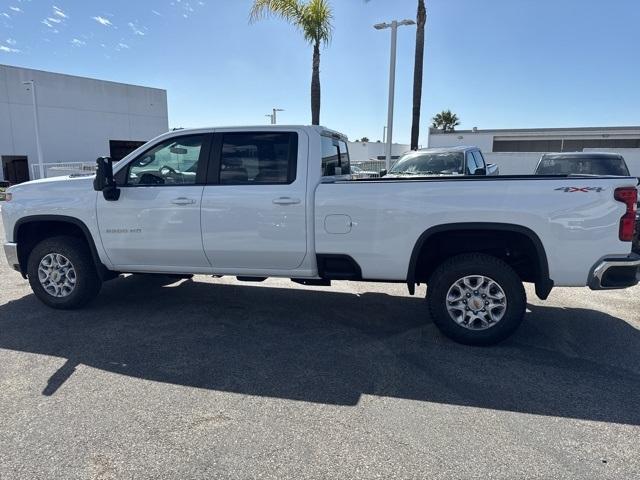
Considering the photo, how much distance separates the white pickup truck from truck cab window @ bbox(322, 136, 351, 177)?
4cm

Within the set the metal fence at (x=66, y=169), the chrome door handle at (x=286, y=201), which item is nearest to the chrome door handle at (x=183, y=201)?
the chrome door handle at (x=286, y=201)

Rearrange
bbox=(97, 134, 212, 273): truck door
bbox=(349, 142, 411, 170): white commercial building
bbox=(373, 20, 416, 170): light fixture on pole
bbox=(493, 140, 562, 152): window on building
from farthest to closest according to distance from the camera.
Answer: bbox=(349, 142, 411, 170): white commercial building < bbox=(493, 140, 562, 152): window on building < bbox=(373, 20, 416, 170): light fixture on pole < bbox=(97, 134, 212, 273): truck door

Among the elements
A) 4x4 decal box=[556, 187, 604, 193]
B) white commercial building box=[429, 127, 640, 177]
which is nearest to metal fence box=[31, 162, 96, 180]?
4x4 decal box=[556, 187, 604, 193]

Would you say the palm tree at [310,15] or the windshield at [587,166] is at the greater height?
the palm tree at [310,15]

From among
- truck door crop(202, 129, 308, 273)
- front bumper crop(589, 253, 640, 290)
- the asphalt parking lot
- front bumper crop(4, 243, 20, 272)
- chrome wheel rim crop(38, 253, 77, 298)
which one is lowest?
the asphalt parking lot

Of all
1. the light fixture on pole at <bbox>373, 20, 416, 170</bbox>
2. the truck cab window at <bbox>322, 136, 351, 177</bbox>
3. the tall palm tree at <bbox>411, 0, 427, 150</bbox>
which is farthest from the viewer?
the tall palm tree at <bbox>411, 0, 427, 150</bbox>

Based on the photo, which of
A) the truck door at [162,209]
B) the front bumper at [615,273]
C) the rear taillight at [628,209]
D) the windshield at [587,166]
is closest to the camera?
the rear taillight at [628,209]

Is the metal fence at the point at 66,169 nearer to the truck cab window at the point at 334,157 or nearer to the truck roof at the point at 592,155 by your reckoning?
the truck cab window at the point at 334,157

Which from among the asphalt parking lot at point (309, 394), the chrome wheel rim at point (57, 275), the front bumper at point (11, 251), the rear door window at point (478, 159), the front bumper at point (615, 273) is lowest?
the asphalt parking lot at point (309, 394)

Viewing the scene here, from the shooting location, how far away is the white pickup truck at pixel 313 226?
12.3ft

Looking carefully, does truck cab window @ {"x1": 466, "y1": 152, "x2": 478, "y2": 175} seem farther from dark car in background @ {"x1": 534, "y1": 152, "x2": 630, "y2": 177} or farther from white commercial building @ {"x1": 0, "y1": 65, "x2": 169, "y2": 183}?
white commercial building @ {"x1": 0, "y1": 65, "x2": 169, "y2": 183}

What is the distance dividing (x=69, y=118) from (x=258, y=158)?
33.6m

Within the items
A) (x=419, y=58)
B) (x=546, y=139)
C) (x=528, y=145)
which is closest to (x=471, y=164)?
(x=419, y=58)

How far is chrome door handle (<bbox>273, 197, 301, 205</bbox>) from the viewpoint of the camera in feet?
13.9
